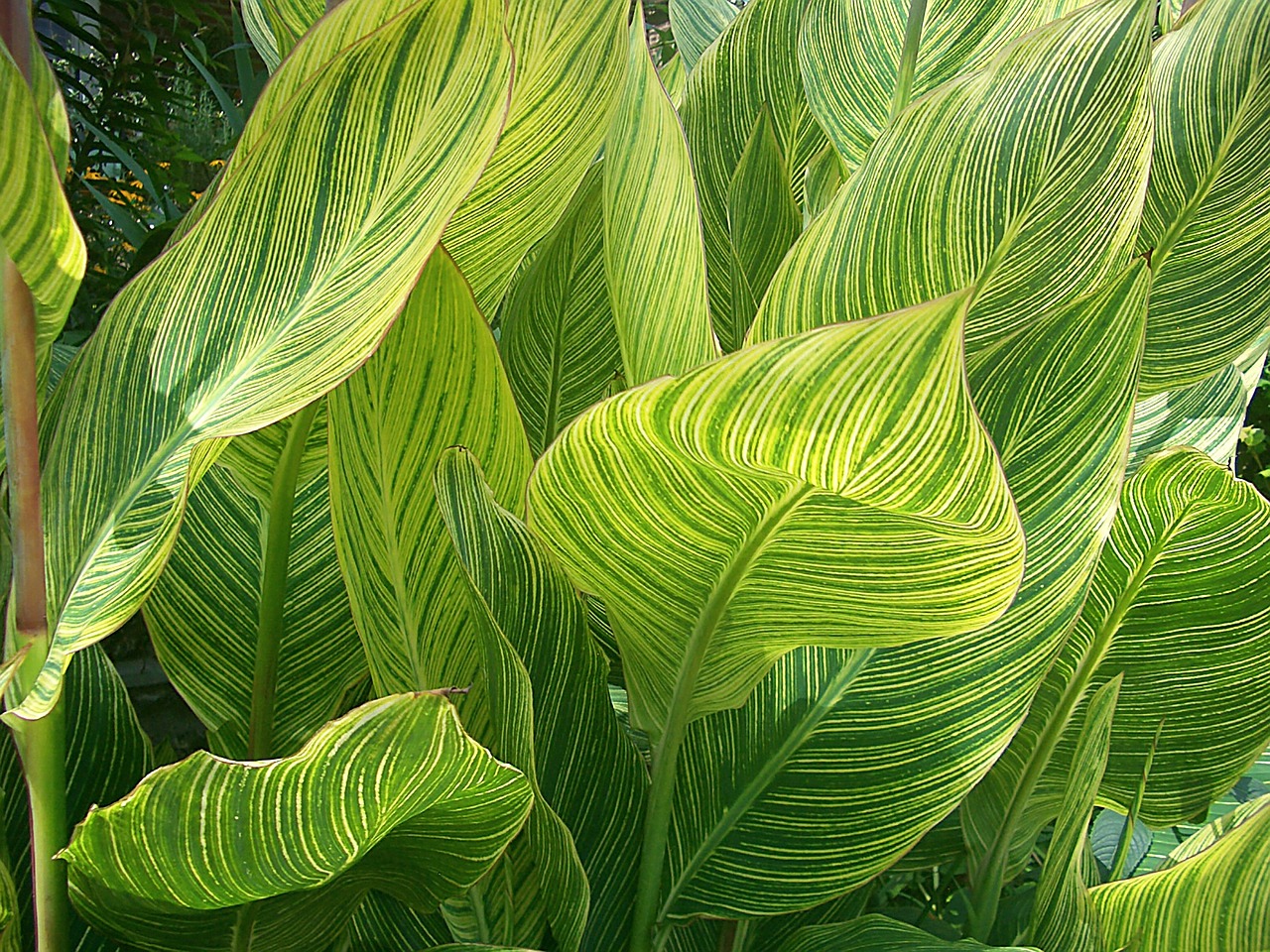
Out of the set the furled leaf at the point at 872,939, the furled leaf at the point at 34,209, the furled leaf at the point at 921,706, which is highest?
the furled leaf at the point at 34,209

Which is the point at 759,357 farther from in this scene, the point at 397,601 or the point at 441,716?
the point at 397,601

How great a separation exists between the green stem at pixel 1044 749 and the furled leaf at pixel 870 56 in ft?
0.86

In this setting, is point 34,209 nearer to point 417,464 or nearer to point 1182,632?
point 417,464

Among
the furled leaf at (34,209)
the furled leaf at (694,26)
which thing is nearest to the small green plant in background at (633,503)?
the furled leaf at (34,209)

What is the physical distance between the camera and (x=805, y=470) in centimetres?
28

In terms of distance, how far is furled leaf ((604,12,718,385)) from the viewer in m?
0.41

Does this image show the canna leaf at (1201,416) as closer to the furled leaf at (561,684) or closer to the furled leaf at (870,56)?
the furled leaf at (870,56)

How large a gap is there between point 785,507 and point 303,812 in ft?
0.55

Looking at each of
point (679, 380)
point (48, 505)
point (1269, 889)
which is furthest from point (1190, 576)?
point (48, 505)

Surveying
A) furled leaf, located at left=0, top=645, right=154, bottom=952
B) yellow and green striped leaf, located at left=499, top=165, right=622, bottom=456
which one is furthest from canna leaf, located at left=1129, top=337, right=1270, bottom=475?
furled leaf, located at left=0, top=645, right=154, bottom=952

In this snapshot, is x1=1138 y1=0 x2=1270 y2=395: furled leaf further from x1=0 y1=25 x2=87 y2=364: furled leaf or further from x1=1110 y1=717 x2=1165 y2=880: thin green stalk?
x1=0 y1=25 x2=87 y2=364: furled leaf

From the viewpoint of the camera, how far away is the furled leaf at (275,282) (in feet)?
1.12

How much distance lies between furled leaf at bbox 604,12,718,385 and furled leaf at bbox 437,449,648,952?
9 centimetres

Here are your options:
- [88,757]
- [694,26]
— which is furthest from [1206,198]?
[88,757]
